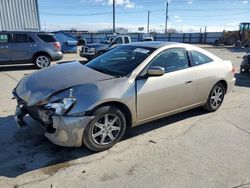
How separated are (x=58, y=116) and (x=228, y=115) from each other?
3750 millimetres

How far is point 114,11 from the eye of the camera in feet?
106

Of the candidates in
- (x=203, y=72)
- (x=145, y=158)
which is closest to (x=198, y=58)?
(x=203, y=72)

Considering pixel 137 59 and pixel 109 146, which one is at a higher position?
pixel 137 59

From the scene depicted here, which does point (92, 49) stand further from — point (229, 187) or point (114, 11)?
point (114, 11)

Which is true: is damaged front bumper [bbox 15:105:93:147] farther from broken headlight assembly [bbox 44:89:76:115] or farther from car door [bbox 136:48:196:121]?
car door [bbox 136:48:196:121]

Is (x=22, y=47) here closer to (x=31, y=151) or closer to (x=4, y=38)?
(x=4, y=38)

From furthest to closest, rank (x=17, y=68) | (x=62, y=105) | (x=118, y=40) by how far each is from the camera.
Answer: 1. (x=118, y=40)
2. (x=17, y=68)
3. (x=62, y=105)

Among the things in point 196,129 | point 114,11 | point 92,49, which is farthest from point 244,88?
point 114,11

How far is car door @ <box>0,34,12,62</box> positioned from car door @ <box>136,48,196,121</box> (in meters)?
8.45

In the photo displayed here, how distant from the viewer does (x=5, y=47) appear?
34.8ft

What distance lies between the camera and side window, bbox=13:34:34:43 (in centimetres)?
1075

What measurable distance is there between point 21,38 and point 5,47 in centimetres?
76

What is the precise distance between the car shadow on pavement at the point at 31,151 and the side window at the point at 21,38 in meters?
7.13

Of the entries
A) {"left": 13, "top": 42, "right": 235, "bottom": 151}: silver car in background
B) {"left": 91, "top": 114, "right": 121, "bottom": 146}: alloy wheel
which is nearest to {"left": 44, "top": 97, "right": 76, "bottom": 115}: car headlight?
{"left": 13, "top": 42, "right": 235, "bottom": 151}: silver car in background
